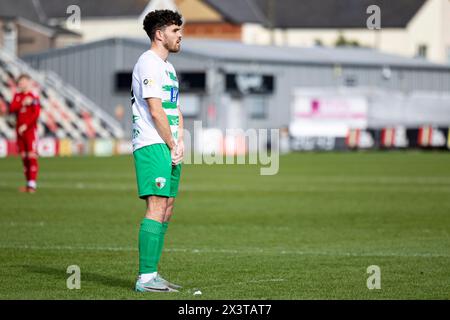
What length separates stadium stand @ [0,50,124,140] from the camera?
5428 centimetres

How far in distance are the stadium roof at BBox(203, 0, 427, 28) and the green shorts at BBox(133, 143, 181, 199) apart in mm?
87260

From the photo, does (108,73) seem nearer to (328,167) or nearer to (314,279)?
(328,167)

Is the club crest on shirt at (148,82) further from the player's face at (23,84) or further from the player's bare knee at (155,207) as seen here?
the player's face at (23,84)

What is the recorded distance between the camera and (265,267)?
1293 cm

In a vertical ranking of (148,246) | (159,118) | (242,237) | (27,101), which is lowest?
(242,237)

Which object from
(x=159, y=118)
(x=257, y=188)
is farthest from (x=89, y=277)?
(x=257, y=188)

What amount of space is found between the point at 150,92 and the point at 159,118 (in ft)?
0.78

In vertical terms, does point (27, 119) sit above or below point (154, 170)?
above

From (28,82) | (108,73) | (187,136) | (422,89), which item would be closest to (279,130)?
(187,136)

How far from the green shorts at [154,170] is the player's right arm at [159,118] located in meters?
0.11

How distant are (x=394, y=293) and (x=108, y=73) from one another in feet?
185

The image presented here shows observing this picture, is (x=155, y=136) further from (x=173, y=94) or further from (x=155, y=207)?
(x=155, y=207)

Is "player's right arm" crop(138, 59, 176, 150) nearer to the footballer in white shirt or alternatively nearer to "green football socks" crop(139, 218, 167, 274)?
the footballer in white shirt

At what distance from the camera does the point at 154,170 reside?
35.3 ft
